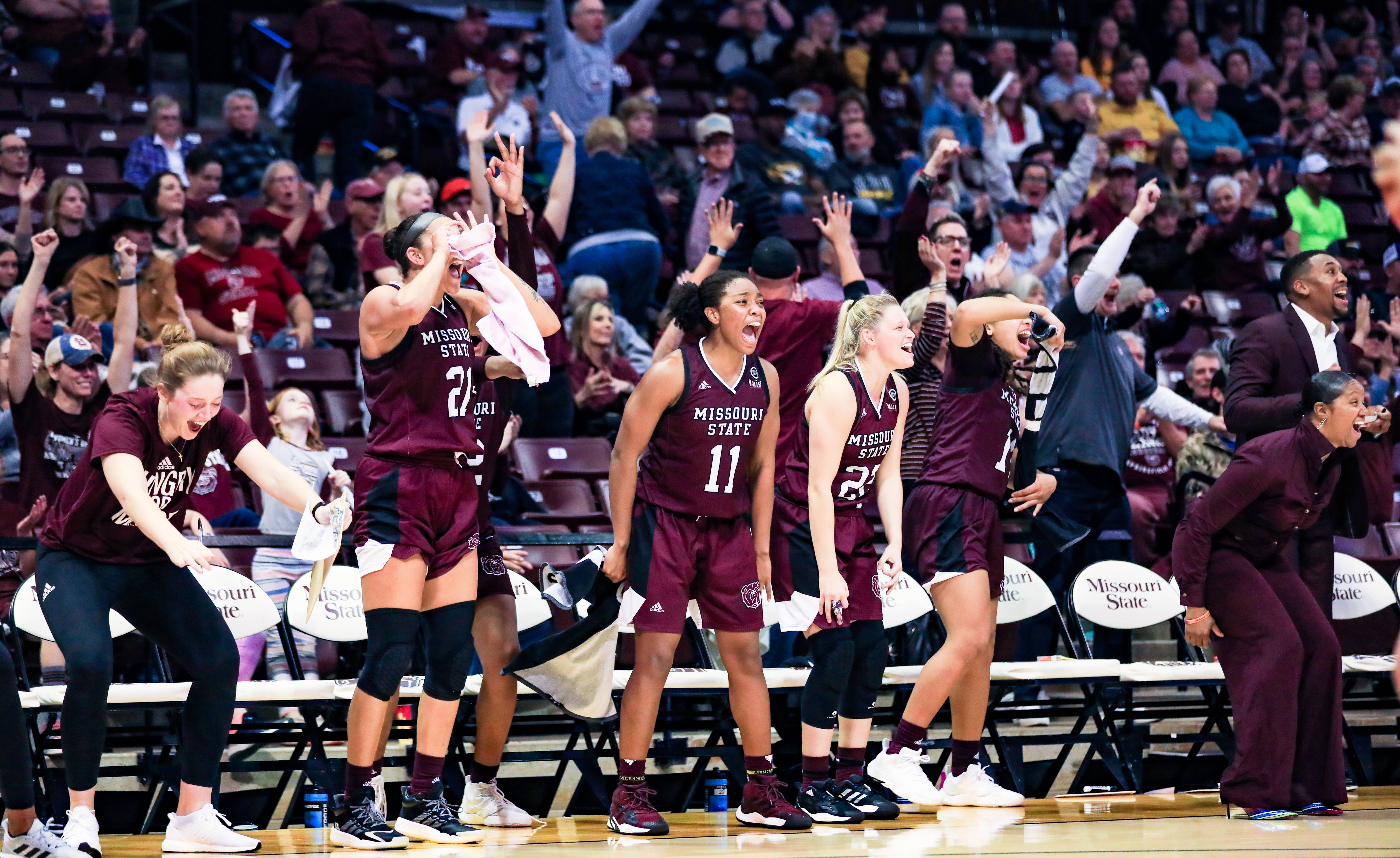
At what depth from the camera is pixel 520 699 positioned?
22.1ft

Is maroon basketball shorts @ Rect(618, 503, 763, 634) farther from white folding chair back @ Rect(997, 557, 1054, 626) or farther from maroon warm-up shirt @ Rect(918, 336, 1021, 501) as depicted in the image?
white folding chair back @ Rect(997, 557, 1054, 626)

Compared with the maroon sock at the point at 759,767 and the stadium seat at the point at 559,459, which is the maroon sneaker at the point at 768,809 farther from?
the stadium seat at the point at 559,459

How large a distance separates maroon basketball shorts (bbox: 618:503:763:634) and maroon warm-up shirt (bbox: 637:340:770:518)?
0.19ft

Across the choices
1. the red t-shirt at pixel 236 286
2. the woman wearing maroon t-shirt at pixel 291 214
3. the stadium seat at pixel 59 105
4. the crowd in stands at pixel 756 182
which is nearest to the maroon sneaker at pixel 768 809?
the crowd in stands at pixel 756 182

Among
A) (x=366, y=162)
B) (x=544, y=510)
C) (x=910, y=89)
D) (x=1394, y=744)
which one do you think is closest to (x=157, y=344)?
(x=544, y=510)

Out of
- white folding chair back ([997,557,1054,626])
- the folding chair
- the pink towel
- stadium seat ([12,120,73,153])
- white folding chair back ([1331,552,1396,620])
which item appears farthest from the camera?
stadium seat ([12,120,73,153])

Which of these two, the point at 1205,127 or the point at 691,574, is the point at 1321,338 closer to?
the point at 691,574

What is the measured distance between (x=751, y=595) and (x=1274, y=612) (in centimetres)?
185

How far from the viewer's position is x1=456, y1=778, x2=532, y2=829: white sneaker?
5.45m

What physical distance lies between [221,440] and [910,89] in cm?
954

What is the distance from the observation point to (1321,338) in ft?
20.3

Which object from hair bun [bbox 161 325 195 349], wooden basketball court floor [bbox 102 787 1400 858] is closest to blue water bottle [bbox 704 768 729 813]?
wooden basketball court floor [bbox 102 787 1400 858]

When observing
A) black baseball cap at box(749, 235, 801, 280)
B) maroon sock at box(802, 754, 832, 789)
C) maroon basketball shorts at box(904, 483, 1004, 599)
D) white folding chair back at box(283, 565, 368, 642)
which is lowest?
maroon sock at box(802, 754, 832, 789)

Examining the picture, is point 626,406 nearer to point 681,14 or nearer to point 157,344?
point 157,344
